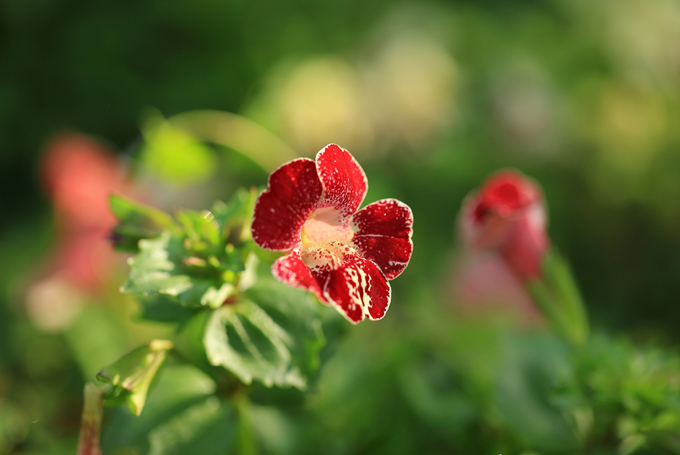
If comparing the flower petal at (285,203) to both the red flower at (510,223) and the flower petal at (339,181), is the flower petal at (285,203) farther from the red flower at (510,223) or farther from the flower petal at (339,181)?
the red flower at (510,223)

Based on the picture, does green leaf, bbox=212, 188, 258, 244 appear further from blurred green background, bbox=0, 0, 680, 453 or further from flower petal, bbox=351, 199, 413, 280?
blurred green background, bbox=0, 0, 680, 453

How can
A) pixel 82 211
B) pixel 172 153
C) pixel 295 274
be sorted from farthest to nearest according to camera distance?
pixel 82 211, pixel 172 153, pixel 295 274

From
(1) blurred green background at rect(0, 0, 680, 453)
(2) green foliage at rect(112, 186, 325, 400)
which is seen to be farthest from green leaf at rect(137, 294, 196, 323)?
(1) blurred green background at rect(0, 0, 680, 453)

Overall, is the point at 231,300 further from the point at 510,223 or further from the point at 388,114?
the point at 388,114

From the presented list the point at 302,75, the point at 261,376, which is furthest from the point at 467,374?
the point at 302,75

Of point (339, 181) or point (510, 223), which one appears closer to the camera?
point (339, 181)

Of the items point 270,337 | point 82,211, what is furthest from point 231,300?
point 82,211

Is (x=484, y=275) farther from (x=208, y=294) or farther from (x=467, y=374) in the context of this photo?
(x=208, y=294)
